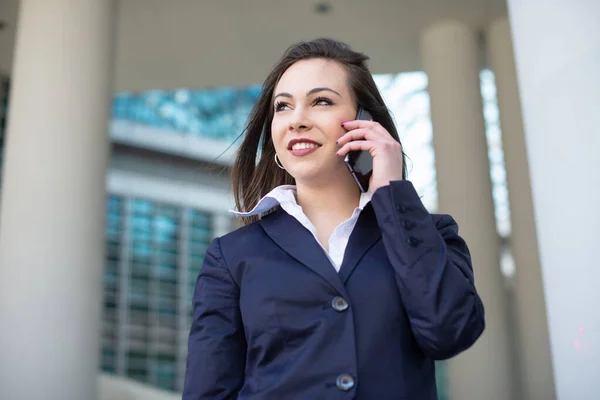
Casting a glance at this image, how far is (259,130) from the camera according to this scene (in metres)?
3.19

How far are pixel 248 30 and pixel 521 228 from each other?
5949 mm

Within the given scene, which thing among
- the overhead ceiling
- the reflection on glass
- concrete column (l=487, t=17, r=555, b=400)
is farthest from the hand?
the reflection on glass

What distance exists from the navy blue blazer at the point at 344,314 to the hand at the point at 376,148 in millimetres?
77

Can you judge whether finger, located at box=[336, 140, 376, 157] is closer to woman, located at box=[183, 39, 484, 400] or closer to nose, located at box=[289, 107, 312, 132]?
woman, located at box=[183, 39, 484, 400]

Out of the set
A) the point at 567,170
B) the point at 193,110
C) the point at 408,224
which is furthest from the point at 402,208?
the point at 193,110

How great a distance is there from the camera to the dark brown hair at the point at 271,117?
2.91 meters

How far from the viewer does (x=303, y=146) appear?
2697 mm

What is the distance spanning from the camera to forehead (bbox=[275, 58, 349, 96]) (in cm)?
278

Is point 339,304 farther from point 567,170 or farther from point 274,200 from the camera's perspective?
point 567,170

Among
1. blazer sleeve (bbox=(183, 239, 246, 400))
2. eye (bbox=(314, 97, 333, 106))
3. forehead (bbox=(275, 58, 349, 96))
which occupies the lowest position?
blazer sleeve (bbox=(183, 239, 246, 400))

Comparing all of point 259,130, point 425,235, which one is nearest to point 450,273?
point 425,235

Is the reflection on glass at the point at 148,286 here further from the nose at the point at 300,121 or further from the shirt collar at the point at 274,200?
the nose at the point at 300,121

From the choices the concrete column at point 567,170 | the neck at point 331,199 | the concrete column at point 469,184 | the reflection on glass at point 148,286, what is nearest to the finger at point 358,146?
the neck at point 331,199

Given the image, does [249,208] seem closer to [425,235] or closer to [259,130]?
[259,130]
